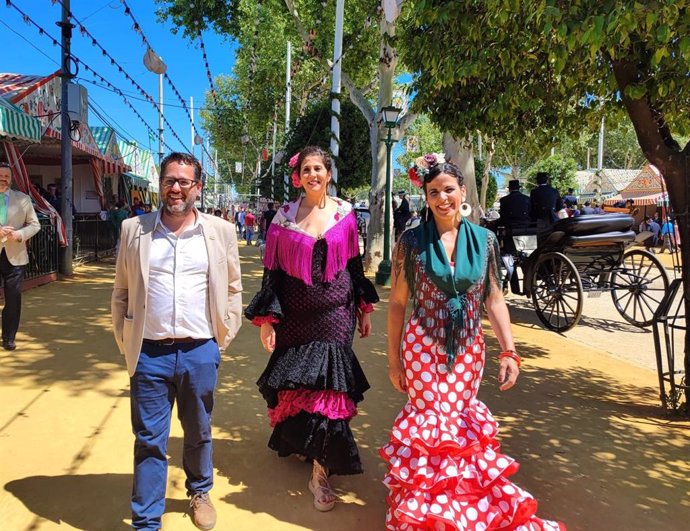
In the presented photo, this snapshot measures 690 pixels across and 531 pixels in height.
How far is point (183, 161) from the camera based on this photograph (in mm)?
2611

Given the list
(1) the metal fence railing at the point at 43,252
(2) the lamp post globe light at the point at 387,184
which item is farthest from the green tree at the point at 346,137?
(1) the metal fence railing at the point at 43,252

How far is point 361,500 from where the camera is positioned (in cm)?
304

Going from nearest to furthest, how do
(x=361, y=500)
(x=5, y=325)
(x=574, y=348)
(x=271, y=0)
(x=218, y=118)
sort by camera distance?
(x=361, y=500) → (x=5, y=325) → (x=574, y=348) → (x=271, y=0) → (x=218, y=118)

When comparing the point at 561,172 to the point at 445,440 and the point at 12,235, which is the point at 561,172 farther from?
the point at 445,440

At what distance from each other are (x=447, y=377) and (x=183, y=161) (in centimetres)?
163

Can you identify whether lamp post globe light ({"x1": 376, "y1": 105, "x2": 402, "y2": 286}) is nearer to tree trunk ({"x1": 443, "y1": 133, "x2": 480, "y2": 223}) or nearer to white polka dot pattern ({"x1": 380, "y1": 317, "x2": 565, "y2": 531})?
tree trunk ({"x1": 443, "y1": 133, "x2": 480, "y2": 223})

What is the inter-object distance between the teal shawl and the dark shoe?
143 cm

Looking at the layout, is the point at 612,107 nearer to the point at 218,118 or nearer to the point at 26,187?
the point at 26,187

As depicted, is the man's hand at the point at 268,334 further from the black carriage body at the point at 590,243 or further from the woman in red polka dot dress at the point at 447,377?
the black carriage body at the point at 590,243

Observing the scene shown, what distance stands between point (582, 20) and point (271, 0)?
43.6 feet

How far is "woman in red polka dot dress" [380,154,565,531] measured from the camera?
244cm

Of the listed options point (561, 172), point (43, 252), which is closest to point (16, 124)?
point (43, 252)

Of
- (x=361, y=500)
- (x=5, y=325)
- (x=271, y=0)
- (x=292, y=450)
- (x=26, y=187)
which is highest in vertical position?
(x=271, y=0)

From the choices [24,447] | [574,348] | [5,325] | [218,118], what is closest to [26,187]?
[5,325]
